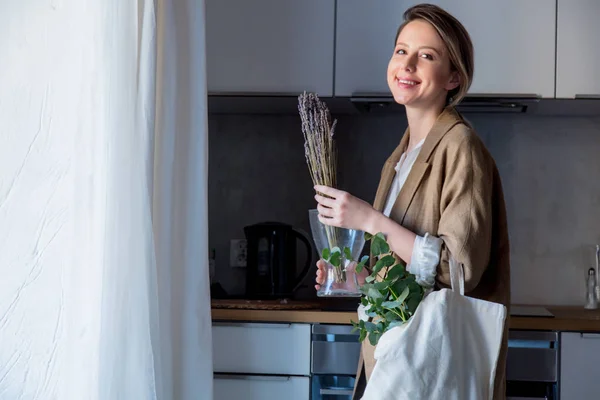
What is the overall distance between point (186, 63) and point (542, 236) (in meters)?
1.42

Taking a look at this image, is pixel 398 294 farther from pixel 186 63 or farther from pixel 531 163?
pixel 531 163

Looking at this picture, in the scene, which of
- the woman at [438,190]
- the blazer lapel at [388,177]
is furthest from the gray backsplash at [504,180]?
the woman at [438,190]

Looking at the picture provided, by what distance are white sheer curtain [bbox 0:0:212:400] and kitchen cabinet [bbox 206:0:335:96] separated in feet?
1.88

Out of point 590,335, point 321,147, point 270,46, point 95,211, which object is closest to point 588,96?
point 590,335

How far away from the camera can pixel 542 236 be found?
3.03 metres

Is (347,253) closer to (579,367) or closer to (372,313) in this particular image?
(372,313)

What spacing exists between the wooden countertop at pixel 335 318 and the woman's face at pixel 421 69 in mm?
932

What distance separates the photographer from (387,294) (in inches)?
60.9

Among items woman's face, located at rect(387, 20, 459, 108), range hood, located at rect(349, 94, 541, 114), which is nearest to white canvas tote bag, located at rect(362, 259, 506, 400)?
woman's face, located at rect(387, 20, 459, 108)

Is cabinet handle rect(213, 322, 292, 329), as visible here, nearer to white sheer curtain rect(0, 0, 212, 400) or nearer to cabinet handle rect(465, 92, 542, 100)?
white sheer curtain rect(0, 0, 212, 400)

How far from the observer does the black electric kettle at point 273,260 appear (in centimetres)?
290

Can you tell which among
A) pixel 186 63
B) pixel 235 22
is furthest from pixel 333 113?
pixel 186 63

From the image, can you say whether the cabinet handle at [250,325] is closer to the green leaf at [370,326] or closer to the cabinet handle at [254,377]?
the cabinet handle at [254,377]

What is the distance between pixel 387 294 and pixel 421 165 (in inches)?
10.5
